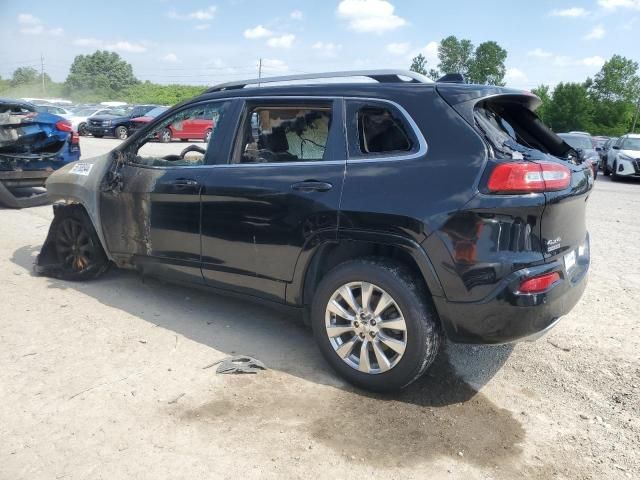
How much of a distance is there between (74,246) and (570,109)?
60.8 metres

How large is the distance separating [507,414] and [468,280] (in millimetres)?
881

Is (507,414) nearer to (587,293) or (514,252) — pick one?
(514,252)

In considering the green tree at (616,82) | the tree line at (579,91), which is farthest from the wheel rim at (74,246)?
the green tree at (616,82)

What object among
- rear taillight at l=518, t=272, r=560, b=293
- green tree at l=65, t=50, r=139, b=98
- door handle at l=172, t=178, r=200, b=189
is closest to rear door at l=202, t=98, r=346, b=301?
door handle at l=172, t=178, r=200, b=189

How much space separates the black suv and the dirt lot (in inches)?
15.4

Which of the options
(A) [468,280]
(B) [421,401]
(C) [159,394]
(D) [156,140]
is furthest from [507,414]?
(D) [156,140]

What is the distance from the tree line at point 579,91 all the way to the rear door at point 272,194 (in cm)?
3422

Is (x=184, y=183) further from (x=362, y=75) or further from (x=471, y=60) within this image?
(x=471, y=60)

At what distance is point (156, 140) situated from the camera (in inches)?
185

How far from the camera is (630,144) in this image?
59.8ft

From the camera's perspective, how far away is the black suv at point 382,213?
287cm

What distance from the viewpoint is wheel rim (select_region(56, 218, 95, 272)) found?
16.6 ft

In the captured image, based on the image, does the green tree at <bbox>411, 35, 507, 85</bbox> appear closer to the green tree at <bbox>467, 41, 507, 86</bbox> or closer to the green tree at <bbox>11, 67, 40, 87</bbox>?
the green tree at <bbox>467, 41, 507, 86</bbox>

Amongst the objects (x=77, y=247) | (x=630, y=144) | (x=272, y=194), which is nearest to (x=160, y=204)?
(x=272, y=194)
